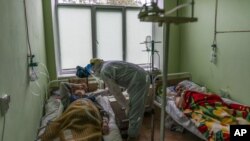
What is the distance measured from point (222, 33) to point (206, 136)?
1.65 metres

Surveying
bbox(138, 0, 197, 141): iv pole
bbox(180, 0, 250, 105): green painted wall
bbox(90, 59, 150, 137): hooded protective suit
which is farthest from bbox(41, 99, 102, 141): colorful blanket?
bbox(180, 0, 250, 105): green painted wall

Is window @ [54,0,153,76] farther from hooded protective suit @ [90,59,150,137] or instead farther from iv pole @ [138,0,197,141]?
iv pole @ [138,0,197,141]

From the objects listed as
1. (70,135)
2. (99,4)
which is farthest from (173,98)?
(99,4)

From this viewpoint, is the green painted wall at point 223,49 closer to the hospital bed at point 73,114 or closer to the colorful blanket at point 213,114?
the colorful blanket at point 213,114

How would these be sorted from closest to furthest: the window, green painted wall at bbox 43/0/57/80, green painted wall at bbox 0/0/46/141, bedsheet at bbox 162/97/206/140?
green painted wall at bbox 0/0/46/141
bedsheet at bbox 162/97/206/140
green painted wall at bbox 43/0/57/80
the window

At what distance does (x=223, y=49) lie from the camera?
3107 mm

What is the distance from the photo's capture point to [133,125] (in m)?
2.64

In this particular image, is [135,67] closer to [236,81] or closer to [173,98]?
[173,98]

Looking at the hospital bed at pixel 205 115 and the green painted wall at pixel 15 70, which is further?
the hospital bed at pixel 205 115

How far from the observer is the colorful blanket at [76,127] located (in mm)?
1916

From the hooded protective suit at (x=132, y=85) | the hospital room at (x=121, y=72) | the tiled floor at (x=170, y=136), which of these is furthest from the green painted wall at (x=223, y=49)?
the hooded protective suit at (x=132, y=85)

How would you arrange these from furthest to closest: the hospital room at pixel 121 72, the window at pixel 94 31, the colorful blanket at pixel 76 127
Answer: the window at pixel 94 31
the colorful blanket at pixel 76 127
the hospital room at pixel 121 72

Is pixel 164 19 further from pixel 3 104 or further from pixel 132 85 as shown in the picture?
pixel 132 85

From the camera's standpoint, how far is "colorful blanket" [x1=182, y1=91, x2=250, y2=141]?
2.13m
